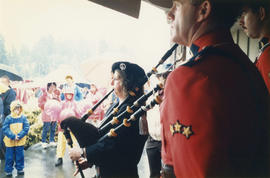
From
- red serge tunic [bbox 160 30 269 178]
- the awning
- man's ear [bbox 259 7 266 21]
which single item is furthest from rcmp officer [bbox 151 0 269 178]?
the awning

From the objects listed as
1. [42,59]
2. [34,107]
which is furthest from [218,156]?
[42,59]

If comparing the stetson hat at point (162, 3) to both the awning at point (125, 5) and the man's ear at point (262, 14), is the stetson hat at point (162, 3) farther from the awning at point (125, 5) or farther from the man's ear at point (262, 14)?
the man's ear at point (262, 14)

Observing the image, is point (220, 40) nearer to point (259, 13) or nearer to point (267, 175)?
point (267, 175)

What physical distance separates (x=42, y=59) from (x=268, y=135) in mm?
9364

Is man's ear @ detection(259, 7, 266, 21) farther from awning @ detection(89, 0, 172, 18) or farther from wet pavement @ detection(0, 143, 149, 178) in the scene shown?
wet pavement @ detection(0, 143, 149, 178)

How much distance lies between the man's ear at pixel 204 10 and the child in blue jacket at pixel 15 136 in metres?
4.01

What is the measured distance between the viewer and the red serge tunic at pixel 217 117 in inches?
23.0

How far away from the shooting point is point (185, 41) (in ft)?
2.77

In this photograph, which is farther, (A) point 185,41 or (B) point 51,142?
(B) point 51,142

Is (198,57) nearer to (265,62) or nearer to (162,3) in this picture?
(265,62)

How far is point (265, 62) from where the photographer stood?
1.45 m

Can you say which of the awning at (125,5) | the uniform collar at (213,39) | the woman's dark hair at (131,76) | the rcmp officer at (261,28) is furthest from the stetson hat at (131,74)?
the uniform collar at (213,39)

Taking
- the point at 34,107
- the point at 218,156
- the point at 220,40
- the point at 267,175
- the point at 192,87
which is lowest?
the point at 34,107

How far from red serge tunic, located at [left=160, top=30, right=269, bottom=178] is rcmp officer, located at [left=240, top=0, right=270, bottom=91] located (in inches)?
34.4
